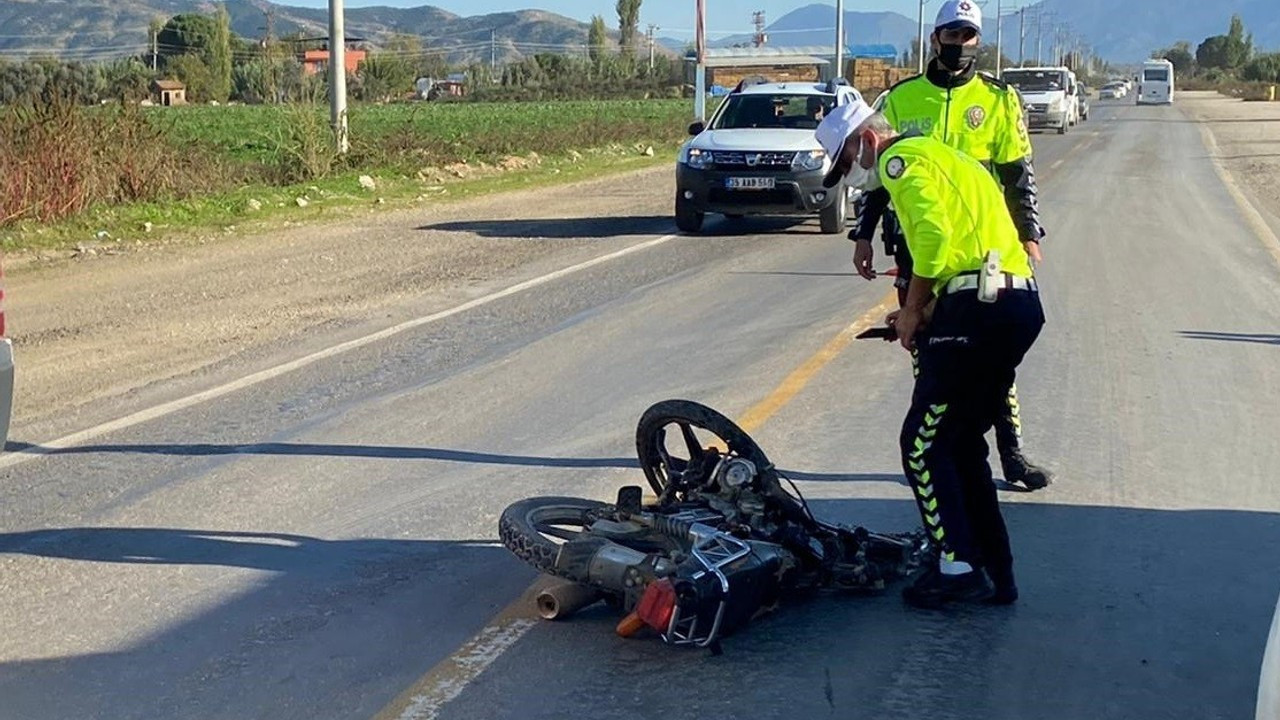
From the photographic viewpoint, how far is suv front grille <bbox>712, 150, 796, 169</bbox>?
16.2 metres

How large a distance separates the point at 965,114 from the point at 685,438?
1740 mm

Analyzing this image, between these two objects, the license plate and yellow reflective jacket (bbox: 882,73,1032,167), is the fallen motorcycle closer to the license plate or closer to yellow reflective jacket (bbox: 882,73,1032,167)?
yellow reflective jacket (bbox: 882,73,1032,167)

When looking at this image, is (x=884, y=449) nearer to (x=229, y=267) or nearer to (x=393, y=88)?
(x=229, y=267)

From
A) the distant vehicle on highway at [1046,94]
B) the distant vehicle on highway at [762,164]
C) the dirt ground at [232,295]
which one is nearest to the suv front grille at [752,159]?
the distant vehicle on highway at [762,164]

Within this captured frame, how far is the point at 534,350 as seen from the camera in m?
10.1

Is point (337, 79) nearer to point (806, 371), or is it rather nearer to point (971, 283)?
point (806, 371)

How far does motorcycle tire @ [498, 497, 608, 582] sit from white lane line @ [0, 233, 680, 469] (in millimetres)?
3117

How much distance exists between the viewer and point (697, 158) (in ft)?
54.4

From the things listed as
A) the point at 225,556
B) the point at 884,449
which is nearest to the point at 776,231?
the point at 884,449

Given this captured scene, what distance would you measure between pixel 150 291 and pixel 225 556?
24.6 ft

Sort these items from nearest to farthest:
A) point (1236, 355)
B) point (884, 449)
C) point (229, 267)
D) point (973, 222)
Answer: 1. point (973, 222)
2. point (884, 449)
3. point (1236, 355)
4. point (229, 267)

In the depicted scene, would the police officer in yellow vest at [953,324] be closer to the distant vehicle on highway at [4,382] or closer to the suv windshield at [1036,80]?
the distant vehicle on highway at [4,382]

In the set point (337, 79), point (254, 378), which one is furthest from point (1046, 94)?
point (254, 378)

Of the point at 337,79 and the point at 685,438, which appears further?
the point at 337,79
